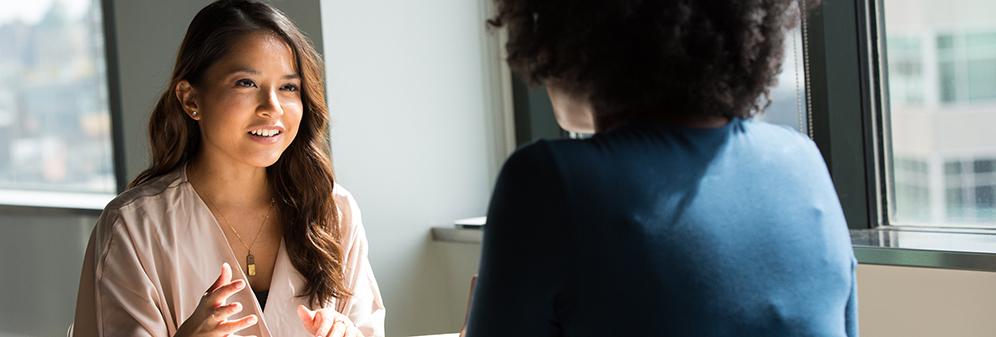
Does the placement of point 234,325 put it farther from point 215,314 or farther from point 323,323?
point 323,323

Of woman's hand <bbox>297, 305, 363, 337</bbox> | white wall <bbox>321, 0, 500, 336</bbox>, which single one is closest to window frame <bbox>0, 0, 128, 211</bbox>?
white wall <bbox>321, 0, 500, 336</bbox>

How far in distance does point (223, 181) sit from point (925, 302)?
1590 mm

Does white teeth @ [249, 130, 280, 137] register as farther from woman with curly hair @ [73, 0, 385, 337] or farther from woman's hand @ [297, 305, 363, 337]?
woman's hand @ [297, 305, 363, 337]

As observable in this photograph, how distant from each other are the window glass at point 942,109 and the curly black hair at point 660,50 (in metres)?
1.37

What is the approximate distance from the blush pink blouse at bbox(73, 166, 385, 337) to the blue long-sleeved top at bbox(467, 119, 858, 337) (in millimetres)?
991

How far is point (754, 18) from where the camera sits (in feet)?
2.34

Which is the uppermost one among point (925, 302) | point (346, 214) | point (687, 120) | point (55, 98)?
point (55, 98)

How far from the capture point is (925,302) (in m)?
1.60

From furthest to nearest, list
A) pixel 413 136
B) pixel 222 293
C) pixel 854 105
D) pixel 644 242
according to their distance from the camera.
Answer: pixel 413 136, pixel 854 105, pixel 222 293, pixel 644 242

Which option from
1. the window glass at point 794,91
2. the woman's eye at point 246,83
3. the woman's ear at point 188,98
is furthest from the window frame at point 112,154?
the window glass at point 794,91

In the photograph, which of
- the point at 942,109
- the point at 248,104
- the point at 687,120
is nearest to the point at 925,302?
the point at 942,109

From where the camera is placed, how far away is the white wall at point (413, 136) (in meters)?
2.55

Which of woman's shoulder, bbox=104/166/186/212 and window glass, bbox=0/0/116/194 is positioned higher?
window glass, bbox=0/0/116/194

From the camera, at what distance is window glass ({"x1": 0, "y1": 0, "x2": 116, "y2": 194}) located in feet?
12.2
